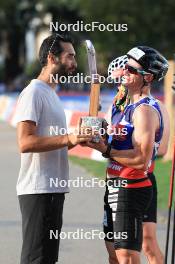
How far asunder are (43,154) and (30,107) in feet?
1.05

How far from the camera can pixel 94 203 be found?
10.4m

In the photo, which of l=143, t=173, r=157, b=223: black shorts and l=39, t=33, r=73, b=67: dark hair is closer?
l=39, t=33, r=73, b=67: dark hair

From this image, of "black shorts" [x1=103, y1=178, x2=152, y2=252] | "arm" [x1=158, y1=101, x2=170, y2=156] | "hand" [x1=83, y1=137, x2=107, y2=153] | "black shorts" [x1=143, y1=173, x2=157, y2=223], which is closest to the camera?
"hand" [x1=83, y1=137, x2=107, y2=153]

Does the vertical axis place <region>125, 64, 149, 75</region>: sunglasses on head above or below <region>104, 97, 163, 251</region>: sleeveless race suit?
above

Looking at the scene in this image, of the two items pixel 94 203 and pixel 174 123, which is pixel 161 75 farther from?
pixel 174 123

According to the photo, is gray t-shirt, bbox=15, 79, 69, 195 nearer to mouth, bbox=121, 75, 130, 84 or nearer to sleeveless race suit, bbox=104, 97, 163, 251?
sleeveless race suit, bbox=104, 97, 163, 251

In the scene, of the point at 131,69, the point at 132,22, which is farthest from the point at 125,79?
the point at 132,22

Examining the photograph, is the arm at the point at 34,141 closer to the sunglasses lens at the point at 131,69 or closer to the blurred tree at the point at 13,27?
the sunglasses lens at the point at 131,69

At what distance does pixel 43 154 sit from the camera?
202 inches

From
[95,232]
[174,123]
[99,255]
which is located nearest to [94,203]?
[95,232]

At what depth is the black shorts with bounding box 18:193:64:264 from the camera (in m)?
5.14

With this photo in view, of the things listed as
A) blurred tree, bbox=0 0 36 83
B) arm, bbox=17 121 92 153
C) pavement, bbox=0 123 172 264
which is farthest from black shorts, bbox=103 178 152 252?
blurred tree, bbox=0 0 36 83

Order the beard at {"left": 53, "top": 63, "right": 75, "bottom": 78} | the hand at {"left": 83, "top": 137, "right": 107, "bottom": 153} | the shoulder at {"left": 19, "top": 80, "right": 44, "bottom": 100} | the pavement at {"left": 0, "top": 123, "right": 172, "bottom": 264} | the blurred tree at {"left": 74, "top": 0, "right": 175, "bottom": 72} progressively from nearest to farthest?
the hand at {"left": 83, "top": 137, "right": 107, "bottom": 153} < the shoulder at {"left": 19, "top": 80, "right": 44, "bottom": 100} < the beard at {"left": 53, "top": 63, "right": 75, "bottom": 78} < the pavement at {"left": 0, "top": 123, "right": 172, "bottom": 264} < the blurred tree at {"left": 74, "top": 0, "right": 175, "bottom": 72}

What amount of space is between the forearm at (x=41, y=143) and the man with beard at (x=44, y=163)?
0.03m
